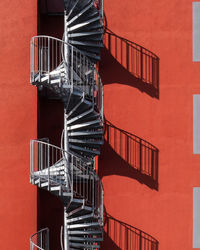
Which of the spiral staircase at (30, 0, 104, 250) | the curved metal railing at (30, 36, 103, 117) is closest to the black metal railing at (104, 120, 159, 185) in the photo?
the spiral staircase at (30, 0, 104, 250)

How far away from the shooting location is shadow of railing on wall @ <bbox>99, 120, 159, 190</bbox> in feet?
25.4

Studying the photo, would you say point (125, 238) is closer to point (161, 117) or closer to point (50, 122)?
point (161, 117)

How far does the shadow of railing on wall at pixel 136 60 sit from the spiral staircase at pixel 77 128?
435mm

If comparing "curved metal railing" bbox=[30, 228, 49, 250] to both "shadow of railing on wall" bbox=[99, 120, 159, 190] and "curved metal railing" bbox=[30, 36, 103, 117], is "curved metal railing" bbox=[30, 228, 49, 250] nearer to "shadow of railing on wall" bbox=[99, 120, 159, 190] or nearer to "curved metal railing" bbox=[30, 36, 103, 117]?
"shadow of railing on wall" bbox=[99, 120, 159, 190]

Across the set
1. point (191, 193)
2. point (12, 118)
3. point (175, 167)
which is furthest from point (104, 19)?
point (191, 193)

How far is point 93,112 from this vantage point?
6.92 meters

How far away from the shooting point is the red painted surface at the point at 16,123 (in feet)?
24.5

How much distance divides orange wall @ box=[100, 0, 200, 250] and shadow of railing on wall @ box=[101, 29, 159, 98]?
0.12m

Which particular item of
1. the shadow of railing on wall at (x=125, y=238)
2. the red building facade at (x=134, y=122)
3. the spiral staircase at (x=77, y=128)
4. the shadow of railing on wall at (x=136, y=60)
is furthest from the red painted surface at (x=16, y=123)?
the shadow of railing on wall at (x=136, y=60)

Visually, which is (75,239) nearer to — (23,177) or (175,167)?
(23,177)

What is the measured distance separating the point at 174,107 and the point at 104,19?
8.49 ft

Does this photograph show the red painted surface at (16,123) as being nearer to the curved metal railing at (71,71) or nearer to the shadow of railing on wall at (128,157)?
the curved metal railing at (71,71)

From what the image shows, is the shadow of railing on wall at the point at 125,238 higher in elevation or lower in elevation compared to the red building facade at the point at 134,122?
lower

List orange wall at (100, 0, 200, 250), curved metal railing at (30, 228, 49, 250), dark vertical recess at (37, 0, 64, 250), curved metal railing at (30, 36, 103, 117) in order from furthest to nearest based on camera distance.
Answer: dark vertical recess at (37, 0, 64, 250)
orange wall at (100, 0, 200, 250)
curved metal railing at (30, 228, 49, 250)
curved metal railing at (30, 36, 103, 117)
